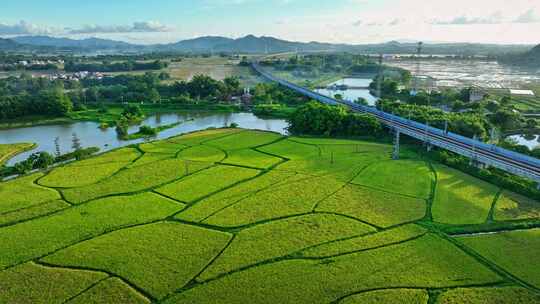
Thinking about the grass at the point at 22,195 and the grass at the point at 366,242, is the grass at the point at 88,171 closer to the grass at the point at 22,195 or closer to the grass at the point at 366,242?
the grass at the point at 22,195

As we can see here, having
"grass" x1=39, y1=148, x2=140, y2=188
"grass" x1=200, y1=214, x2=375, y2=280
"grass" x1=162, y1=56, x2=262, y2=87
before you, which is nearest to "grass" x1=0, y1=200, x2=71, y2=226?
"grass" x1=39, y1=148, x2=140, y2=188

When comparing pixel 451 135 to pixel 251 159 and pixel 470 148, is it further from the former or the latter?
pixel 251 159

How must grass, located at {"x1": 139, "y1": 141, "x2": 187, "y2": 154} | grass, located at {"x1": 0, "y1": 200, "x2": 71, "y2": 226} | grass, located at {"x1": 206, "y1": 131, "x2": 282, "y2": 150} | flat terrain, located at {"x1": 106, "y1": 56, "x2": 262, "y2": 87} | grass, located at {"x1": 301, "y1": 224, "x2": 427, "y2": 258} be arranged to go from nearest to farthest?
grass, located at {"x1": 301, "y1": 224, "x2": 427, "y2": 258}
grass, located at {"x1": 0, "y1": 200, "x2": 71, "y2": 226}
grass, located at {"x1": 139, "y1": 141, "x2": 187, "y2": 154}
grass, located at {"x1": 206, "y1": 131, "x2": 282, "y2": 150}
flat terrain, located at {"x1": 106, "y1": 56, "x2": 262, "y2": 87}

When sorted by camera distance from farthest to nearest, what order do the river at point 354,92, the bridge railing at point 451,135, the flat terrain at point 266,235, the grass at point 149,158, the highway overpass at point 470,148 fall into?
the river at point 354,92
the grass at point 149,158
the bridge railing at point 451,135
the highway overpass at point 470,148
the flat terrain at point 266,235

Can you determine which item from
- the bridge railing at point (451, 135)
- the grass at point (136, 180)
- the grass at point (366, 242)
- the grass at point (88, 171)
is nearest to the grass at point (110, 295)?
the grass at point (366, 242)

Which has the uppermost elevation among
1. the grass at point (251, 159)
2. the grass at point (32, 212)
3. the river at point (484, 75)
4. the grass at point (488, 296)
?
the river at point (484, 75)

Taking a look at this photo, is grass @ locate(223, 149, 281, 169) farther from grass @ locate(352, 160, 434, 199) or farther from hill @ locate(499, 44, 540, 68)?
hill @ locate(499, 44, 540, 68)

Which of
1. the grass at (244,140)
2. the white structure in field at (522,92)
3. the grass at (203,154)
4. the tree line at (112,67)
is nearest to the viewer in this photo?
the grass at (203,154)
